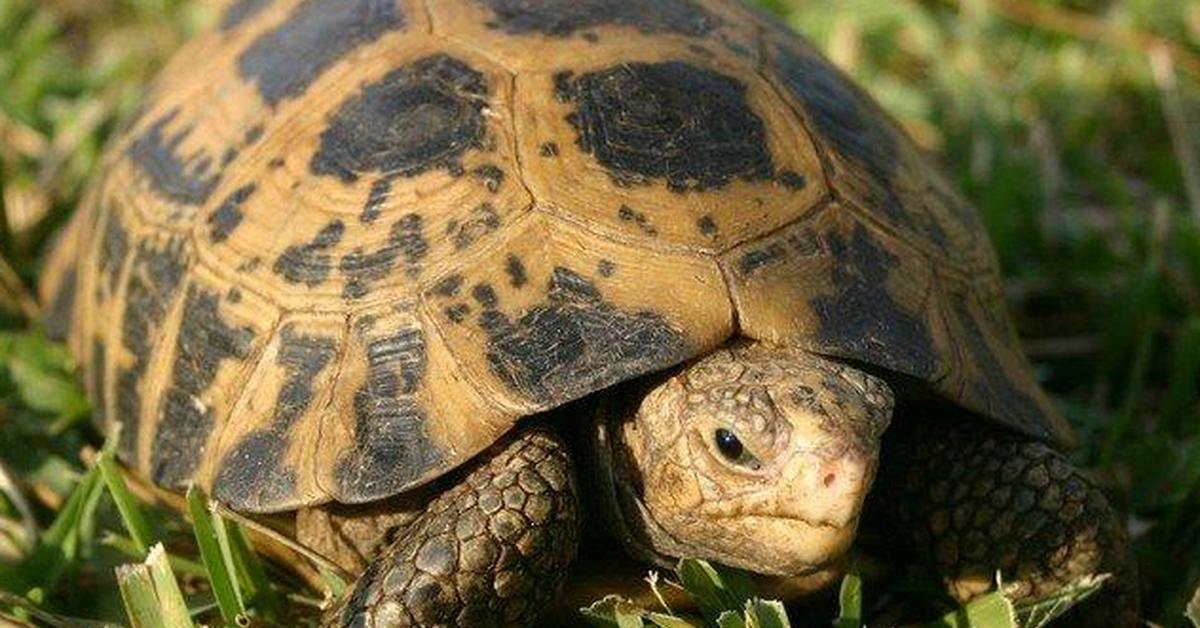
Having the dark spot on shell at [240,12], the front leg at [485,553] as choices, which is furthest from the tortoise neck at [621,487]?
the dark spot on shell at [240,12]

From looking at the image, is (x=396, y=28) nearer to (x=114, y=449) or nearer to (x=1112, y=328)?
(x=114, y=449)

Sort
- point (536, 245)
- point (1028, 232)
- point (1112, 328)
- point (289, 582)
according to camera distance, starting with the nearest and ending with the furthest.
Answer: point (536, 245) < point (289, 582) < point (1112, 328) < point (1028, 232)

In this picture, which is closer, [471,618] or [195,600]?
[471,618]

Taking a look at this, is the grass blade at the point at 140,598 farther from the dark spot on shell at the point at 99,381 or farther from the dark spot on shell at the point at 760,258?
the dark spot on shell at the point at 760,258

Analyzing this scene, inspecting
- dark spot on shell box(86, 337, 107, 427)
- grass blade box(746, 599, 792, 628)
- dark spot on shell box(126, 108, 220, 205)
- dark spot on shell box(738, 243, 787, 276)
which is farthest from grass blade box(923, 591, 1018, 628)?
dark spot on shell box(86, 337, 107, 427)

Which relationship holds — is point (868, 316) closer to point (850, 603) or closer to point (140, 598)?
point (850, 603)

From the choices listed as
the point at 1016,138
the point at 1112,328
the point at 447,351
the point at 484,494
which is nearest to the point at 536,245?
the point at 447,351
